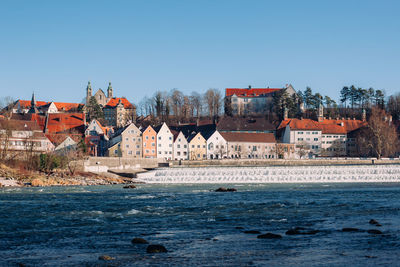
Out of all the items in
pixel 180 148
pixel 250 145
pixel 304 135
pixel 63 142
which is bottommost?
pixel 180 148

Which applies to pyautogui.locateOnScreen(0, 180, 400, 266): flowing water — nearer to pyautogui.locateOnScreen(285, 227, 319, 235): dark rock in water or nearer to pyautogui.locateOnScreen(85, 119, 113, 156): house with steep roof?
A: pyautogui.locateOnScreen(285, 227, 319, 235): dark rock in water

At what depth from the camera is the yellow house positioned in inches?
3625

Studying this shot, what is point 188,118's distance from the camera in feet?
410

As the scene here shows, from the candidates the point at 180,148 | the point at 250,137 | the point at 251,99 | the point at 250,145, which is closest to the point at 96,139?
the point at 180,148

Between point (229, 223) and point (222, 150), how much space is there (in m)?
68.7

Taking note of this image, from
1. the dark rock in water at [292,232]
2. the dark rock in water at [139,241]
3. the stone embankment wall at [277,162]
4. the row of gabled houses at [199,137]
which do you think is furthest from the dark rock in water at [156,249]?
the stone embankment wall at [277,162]

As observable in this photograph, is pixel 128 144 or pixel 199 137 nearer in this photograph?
pixel 128 144

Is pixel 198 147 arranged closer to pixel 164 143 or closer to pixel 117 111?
pixel 164 143

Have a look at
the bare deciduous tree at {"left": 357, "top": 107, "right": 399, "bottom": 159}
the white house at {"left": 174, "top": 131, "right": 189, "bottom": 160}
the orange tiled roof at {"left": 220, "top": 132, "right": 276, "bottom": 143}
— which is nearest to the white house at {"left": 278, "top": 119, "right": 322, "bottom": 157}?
the orange tiled roof at {"left": 220, "top": 132, "right": 276, "bottom": 143}

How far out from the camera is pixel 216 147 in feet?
308

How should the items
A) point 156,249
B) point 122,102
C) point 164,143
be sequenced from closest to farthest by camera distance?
1. point 156,249
2. point 164,143
3. point 122,102

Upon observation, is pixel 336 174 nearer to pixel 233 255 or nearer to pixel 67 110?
pixel 233 255

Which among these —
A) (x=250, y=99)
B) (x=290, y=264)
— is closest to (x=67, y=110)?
(x=250, y=99)

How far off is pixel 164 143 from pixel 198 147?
21.5 ft
